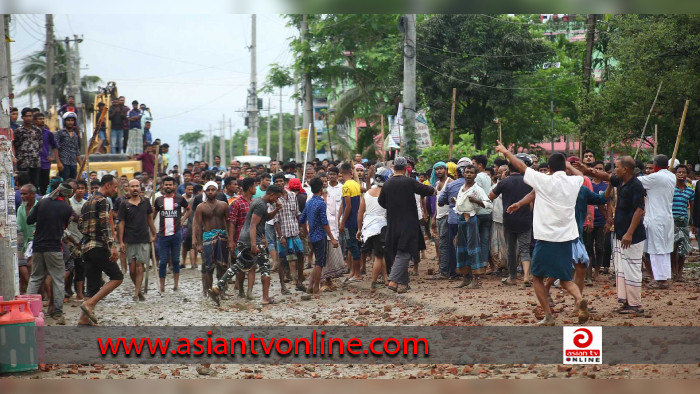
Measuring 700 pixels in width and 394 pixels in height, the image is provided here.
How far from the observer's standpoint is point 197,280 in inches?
711

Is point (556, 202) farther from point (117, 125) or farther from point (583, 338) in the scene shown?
point (117, 125)

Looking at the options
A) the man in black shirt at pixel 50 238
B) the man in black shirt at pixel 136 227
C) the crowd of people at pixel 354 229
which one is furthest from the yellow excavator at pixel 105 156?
the man in black shirt at pixel 50 238

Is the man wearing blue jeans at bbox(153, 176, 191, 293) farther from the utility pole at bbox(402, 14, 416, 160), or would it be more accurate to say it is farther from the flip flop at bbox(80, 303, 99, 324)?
the utility pole at bbox(402, 14, 416, 160)

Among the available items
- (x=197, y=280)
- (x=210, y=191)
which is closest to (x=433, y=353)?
(x=210, y=191)

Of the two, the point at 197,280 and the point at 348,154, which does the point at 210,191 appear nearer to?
the point at 197,280

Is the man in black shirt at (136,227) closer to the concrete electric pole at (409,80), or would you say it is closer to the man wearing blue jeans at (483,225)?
the man wearing blue jeans at (483,225)

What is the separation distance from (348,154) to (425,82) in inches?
491

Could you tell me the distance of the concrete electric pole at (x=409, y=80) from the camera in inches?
881

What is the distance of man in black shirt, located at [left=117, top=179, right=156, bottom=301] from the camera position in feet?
48.0

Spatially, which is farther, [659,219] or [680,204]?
[680,204]

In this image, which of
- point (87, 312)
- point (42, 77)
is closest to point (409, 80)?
point (87, 312)

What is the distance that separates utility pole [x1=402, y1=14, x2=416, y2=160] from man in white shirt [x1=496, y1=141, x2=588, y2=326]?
12346 millimetres

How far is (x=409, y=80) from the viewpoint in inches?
888

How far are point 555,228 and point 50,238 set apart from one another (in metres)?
7.08
